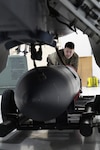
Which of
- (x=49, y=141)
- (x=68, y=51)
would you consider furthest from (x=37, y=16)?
(x=68, y=51)

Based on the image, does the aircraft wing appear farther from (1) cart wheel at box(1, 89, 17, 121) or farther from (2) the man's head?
(2) the man's head

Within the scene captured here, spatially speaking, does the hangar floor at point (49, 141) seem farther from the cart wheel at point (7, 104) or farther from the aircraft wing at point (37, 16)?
the aircraft wing at point (37, 16)

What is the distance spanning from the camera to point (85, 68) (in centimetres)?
556

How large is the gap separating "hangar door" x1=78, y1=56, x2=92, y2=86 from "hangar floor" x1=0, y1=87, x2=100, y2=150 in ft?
12.4

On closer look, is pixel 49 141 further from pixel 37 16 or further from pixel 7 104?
pixel 37 16

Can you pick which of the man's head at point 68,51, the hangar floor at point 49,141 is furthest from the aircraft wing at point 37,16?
the man's head at point 68,51

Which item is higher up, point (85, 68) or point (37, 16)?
point (37, 16)

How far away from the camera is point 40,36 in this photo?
3.61 ft

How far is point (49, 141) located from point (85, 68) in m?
4.12

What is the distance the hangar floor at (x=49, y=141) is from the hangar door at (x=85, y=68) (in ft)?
12.4

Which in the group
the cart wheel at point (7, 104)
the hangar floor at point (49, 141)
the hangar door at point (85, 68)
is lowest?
the hangar floor at point (49, 141)

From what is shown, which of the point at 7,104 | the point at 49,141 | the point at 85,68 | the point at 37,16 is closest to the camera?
the point at 37,16

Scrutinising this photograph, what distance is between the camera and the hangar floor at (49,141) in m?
1.39

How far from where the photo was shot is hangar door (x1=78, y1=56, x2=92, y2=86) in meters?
5.52
